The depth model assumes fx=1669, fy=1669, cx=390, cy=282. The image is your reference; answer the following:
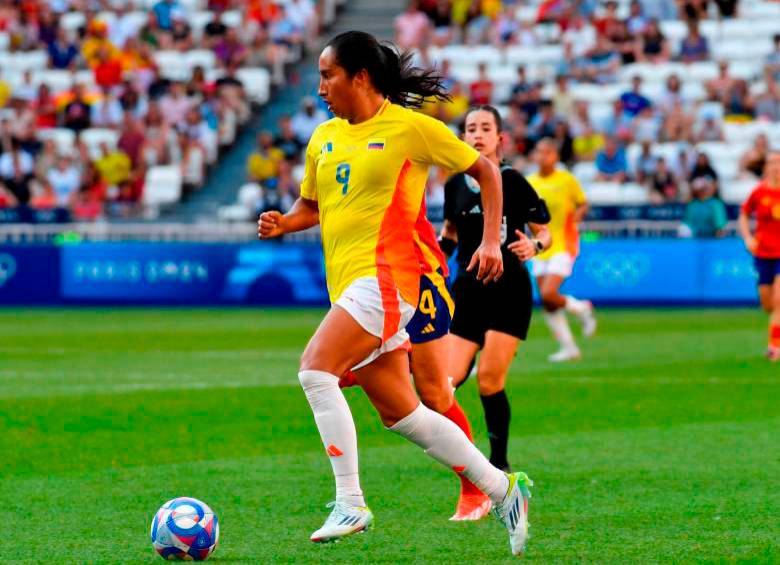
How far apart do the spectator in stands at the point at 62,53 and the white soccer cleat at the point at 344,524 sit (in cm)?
2809

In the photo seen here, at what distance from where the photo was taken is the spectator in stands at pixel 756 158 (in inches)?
1044

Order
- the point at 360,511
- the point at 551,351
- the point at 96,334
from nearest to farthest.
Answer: the point at 360,511 → the point at 551,351 → the point at 96,334

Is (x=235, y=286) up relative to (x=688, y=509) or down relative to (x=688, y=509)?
down

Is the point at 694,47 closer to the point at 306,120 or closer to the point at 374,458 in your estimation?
the point at 306,120

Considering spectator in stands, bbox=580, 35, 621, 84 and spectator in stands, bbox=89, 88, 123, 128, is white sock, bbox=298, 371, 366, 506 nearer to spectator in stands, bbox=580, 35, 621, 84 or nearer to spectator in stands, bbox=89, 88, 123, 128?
spectator in stands, bbox=580, 35, 621, 84

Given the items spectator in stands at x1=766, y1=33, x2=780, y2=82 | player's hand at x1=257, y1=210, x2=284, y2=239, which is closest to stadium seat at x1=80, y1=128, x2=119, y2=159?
spectator in stands at x1=766, y1=33, x2=780, y2=82

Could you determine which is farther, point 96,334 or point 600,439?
point 96,334

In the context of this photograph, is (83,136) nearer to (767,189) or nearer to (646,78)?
(646,78)

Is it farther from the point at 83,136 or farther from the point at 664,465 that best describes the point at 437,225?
the point at 664,465

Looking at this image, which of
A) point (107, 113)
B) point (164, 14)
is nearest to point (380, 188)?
point (107, 113)

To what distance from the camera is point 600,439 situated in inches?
442

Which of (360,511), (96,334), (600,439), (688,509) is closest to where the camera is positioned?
(360,511)

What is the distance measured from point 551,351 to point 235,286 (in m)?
9.04

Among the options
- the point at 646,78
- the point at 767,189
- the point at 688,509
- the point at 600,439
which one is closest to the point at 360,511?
the point at 688,509
